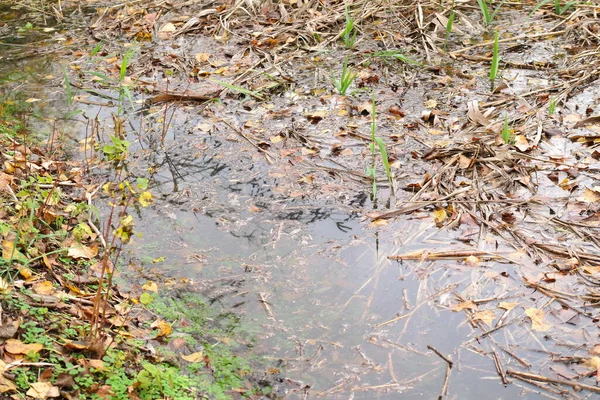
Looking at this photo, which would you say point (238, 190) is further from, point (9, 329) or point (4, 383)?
point (4, 383)

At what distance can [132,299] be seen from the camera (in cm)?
317

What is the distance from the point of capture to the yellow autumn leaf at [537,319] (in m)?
3.02

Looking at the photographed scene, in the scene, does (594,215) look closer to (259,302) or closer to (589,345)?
(589,345)

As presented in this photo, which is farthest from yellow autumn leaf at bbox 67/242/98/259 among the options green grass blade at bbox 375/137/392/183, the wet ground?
green grass blade at bbox 375/137/392/183

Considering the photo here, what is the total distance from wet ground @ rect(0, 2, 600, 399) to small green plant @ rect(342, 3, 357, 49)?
3.9 inches

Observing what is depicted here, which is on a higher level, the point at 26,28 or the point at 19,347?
Answer: the point at 19,347

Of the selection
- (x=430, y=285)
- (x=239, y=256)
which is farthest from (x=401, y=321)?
(x=239, y=256)

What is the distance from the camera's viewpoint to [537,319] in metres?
3.05

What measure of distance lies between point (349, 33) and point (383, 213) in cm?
289

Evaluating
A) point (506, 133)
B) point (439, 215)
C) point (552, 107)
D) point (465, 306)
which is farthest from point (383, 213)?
point (552, 107)

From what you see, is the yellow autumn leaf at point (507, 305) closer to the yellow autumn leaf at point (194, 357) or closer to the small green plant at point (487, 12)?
the yellow autumn leaf at point (194, 357)

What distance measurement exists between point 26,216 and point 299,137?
204 cm

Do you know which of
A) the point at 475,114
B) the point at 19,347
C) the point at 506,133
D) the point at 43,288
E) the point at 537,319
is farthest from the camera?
the point at 475,114

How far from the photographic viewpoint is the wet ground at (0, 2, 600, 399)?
2.95 meters
